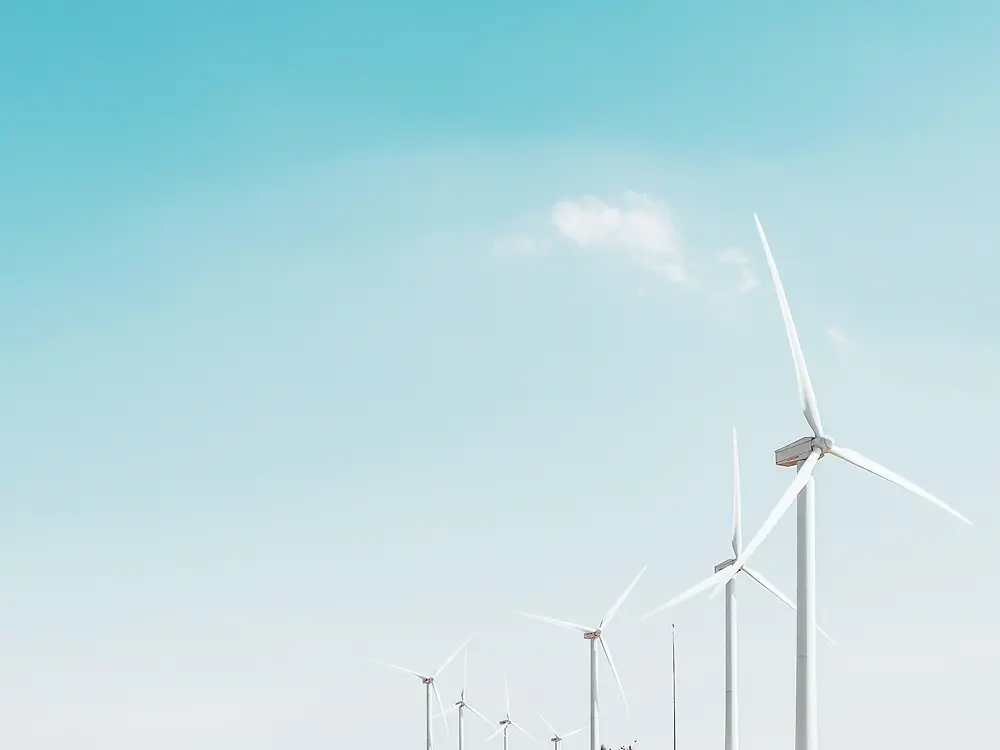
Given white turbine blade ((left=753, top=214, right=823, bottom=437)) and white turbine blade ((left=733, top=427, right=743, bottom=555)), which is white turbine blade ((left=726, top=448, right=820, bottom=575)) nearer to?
white turbine blade ((left=753, top=214, right=823, bottom=437))

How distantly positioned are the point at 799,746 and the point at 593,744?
56.9 metres

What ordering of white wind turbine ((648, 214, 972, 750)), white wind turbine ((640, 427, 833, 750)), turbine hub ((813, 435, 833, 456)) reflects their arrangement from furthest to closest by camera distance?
white wind turbine ((640, 427, 833, 750)) → turbine hub ((813, 435, 833, 456)) → white wind turbine ((648, 214, 972, 750))

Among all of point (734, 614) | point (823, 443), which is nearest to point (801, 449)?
point (823, 443)

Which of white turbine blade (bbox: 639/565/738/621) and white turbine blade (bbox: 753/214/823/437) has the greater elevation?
white turbine blade (bbox: 753/214/823/437)

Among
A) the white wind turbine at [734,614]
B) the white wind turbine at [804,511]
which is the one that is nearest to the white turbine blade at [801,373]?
the white wind turbine at [804,511]

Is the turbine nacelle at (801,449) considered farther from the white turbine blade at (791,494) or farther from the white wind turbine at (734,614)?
the white wind turbine at (734,614)

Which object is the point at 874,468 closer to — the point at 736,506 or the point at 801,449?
the point at 801,449

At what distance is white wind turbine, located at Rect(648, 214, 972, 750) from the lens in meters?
50.7

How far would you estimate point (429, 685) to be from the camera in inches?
6983

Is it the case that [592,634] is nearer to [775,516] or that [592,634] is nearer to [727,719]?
[727,719]

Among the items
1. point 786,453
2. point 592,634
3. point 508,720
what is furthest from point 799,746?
point 508,720

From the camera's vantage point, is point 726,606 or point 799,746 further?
point 726,606

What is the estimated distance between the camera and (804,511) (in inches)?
2112

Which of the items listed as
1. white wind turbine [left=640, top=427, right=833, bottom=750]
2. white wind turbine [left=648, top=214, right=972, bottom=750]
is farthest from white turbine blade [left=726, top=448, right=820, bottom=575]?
white wind turbine [left=640, top=427, right=833, bottom=750]
